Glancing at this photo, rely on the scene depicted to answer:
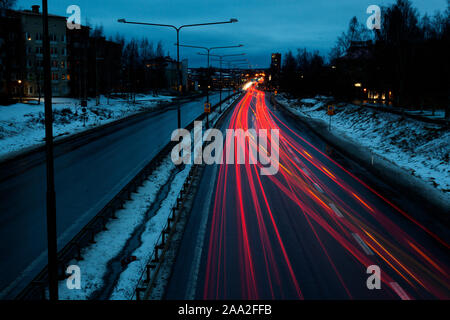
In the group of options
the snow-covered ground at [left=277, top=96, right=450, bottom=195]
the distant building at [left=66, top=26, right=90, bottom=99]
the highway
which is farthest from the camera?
the distant building at [left=66, top=26, right=90, bottom=99]

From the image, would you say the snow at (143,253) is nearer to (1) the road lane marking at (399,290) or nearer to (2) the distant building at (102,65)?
(1) the road lane marking at (399,290)

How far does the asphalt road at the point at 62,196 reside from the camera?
36.4 ft

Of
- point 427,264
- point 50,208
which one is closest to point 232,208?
point 427,264

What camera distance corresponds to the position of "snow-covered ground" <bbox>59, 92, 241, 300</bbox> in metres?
9.55

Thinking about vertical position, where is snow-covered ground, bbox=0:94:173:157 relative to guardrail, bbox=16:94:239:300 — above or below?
above

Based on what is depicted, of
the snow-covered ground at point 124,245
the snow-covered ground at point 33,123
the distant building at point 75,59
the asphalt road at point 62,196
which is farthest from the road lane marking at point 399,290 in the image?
the distant building at point 75,59

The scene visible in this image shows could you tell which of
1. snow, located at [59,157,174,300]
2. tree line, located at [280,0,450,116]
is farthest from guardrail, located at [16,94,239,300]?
tree line, located at [280,0,450,116]

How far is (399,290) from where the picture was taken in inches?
363

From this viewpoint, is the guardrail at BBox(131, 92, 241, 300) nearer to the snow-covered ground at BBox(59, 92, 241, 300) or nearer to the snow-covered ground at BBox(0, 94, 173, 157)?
the snow-covered ground at BBox(59, 92, 241, 300)

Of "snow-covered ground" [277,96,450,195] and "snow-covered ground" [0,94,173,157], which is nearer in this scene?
"snow-covered ground" [277,96,450,195]

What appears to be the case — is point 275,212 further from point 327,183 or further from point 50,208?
point 50,208

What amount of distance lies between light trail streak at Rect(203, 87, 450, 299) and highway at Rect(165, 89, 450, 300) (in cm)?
3

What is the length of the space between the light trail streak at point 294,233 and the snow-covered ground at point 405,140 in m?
4.79
